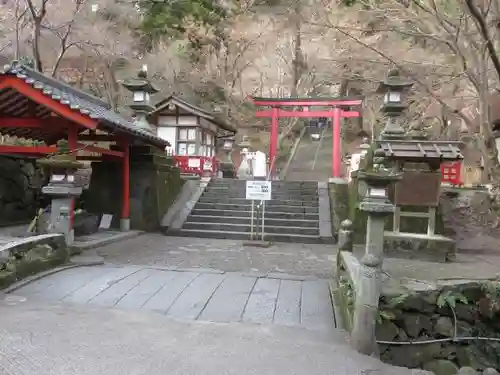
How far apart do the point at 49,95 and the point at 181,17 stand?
1716 centimetres

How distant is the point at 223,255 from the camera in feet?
28.0

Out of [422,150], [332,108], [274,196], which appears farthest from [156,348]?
[332,108]

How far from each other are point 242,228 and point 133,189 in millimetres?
3361

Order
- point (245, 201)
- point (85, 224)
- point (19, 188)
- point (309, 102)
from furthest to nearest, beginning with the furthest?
point (309, 102) < point (245, 201) < point (19, 188) < point (85, 224)

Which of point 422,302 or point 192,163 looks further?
point 192,163

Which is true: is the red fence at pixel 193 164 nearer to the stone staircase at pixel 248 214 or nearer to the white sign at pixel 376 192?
the stone staircase at pixel 248 214

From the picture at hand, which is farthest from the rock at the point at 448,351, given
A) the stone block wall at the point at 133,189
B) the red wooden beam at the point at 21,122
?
the red wooden beam at the point at 21,122

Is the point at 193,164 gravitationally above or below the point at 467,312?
above

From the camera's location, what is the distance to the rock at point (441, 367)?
5.02 m

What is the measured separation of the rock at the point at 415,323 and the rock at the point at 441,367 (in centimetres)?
38

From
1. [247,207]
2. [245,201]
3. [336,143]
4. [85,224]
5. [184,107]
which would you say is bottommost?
[85,224]

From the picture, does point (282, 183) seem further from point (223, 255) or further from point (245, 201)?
point (223, 255)

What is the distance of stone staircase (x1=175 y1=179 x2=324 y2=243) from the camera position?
11289 millimetres

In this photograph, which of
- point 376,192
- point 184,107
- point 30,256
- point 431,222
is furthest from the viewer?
point 184,107
